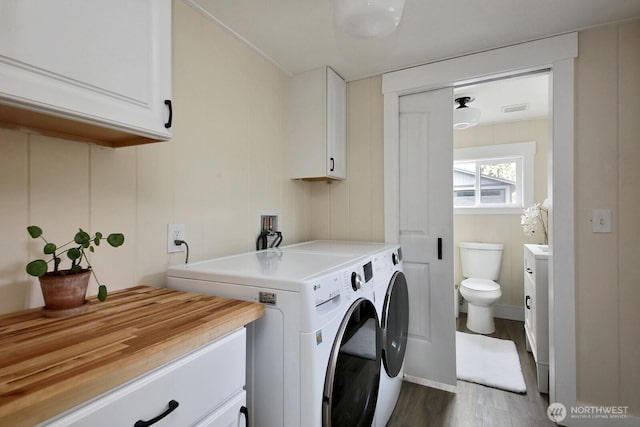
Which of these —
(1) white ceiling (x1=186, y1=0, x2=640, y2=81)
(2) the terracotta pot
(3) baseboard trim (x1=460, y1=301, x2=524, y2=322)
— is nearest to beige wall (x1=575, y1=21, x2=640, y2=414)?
(1) white ceiling (x1=186, y1=0, x2=640, y2=81)

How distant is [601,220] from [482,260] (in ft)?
5.49

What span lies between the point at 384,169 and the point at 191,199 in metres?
1.31

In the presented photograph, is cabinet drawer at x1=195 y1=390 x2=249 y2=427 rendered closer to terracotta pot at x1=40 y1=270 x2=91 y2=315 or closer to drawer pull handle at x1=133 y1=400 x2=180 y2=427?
drawer pull handle at x1=133 y1=400 x2=180 y2=427

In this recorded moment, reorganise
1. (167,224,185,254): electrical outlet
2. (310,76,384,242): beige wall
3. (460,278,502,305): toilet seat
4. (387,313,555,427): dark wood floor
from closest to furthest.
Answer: (167,224,185,254): electrical outlet < (387,313,555,427): dark wood floor < (310,76,384,242): beige wall < (460,278,502,305): toilet seat

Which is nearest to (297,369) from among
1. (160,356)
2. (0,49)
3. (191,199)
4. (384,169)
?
(160,356)

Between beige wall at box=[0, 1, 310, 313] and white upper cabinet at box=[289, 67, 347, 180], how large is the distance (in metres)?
0.10

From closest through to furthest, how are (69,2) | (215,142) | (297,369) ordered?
(69,2)
(297,369)
(215,142)

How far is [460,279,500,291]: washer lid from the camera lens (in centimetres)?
284

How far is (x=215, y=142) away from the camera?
1566mm

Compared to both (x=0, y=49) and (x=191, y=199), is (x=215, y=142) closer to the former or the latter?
(x=191, y=199)

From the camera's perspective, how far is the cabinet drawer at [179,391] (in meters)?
0.57

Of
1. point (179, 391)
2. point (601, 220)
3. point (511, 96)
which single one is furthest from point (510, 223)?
point (179, 391)

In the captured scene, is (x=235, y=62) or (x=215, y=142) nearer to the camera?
(x=215, y=142)

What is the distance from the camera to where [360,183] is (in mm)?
2273
